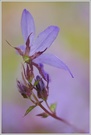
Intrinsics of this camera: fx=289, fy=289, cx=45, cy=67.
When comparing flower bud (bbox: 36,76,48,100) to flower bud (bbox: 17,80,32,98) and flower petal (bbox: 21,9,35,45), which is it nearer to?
flower bud (bbox: 17,80,32,98)

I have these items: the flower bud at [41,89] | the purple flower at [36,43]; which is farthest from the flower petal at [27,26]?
the flower bud at [41,89]

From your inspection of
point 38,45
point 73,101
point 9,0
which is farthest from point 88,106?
point 9,0

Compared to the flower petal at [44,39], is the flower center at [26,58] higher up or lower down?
lower down

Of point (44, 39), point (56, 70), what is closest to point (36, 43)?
point (44, 39)

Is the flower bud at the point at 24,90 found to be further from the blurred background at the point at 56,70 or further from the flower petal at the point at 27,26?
the flower petal at the point at 27,26

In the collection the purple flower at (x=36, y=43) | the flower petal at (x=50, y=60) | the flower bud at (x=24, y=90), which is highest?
the purple flower at (x=36, y=43)

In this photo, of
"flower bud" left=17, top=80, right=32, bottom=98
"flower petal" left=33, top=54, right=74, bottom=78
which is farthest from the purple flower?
"flower bud" left=17, top=80, right=32, bottom=98

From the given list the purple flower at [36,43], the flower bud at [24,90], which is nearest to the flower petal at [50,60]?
the purple flower at [36,43]

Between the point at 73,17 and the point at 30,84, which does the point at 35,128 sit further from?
the point at 73,17
